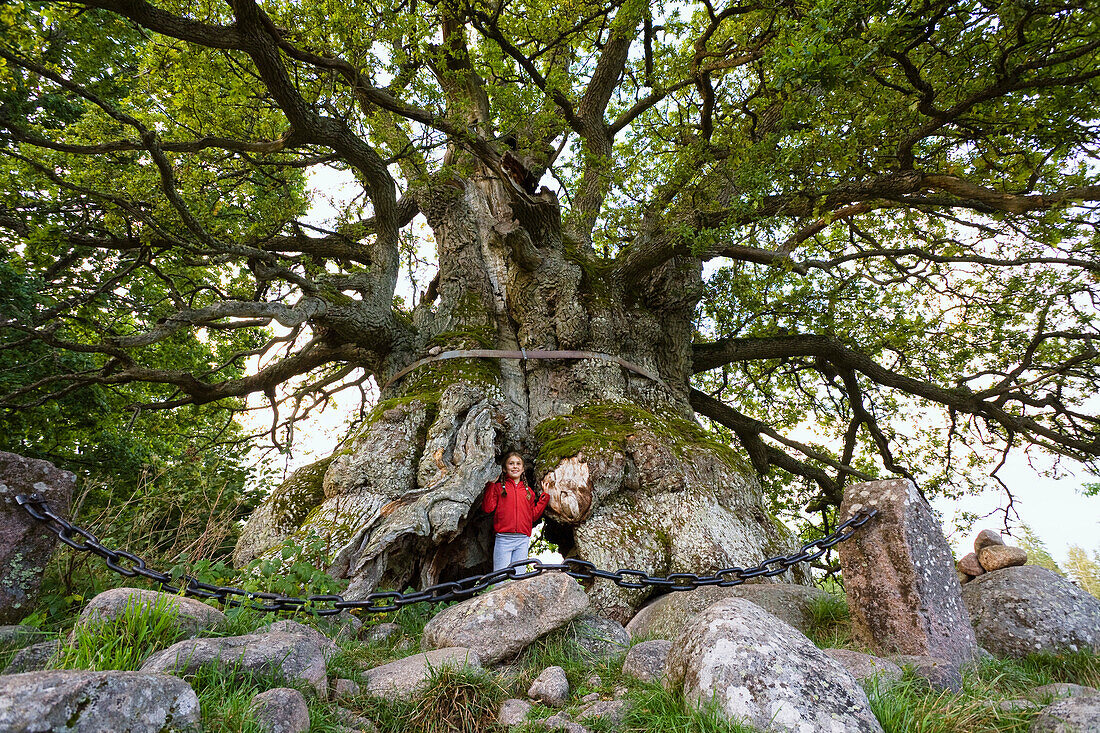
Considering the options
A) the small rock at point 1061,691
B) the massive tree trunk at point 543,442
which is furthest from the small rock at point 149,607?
the small rock at point 1061,691

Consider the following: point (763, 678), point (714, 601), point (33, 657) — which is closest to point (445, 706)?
point (763, 678)

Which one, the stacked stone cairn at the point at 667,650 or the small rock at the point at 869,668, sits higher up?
the stacked stone cairn at the point at 667,650

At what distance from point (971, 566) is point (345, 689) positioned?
5.29m

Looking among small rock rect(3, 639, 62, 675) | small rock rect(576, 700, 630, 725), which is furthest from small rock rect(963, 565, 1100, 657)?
small rock rect(3, 639, 62, 675)

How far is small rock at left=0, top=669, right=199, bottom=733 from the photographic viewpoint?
5.22 ft

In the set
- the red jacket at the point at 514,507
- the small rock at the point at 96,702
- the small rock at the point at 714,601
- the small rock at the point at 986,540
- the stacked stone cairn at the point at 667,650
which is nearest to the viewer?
the small rock at the point at 96,702

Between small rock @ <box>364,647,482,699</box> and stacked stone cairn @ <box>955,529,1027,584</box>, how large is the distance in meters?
3.94

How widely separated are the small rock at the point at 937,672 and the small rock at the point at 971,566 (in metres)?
2.15

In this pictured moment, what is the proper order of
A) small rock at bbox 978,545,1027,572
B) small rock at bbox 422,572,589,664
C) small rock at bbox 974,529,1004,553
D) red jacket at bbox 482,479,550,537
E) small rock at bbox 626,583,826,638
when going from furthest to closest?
red jacket at bbox 482,479,550,537 → small rock at bbox 974,529,1004,553 → small rock at bbox 978,545,1027,572 → small rock at bbox 626,583,826,638 → small rock at bbox 422,572,589,664

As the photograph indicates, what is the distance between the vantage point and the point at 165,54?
6848mm

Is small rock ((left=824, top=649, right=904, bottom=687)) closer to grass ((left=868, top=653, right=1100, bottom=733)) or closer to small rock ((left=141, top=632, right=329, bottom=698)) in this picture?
grass ((left=868, top=653, right=1100, bottom=733))

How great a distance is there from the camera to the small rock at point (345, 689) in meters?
2.59

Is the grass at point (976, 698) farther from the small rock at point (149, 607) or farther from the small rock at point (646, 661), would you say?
the small rock at point (149, 607)

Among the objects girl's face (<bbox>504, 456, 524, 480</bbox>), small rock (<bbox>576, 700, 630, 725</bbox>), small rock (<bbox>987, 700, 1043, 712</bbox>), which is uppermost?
girl's face (<bbox>504, 456, 524, 480</bbox>)
